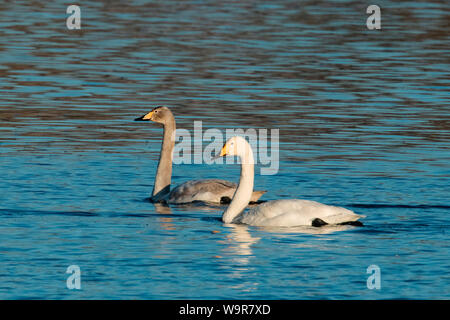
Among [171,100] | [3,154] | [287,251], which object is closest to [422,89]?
[171,100]

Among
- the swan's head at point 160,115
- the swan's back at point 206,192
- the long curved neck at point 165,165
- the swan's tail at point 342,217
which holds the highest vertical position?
the swan's head at point 160,115

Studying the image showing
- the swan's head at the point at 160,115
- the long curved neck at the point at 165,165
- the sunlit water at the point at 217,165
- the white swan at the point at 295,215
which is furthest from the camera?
the swan's head at the point at 160,115

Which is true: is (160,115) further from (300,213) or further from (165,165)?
(300,213)

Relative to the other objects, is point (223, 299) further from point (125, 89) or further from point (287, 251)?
point (125, 89)

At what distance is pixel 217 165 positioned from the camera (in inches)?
879

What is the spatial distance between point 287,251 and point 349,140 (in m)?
9.89

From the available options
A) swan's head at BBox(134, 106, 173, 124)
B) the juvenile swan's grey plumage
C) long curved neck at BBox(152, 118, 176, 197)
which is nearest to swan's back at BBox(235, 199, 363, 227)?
the juvenile swan's grey plumage

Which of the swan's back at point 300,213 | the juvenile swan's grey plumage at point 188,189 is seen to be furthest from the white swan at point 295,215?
the juvenile swan's grey plumage at point 188,189

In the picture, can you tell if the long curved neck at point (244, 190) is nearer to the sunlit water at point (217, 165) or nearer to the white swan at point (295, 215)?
the white swan at point (295, 215)

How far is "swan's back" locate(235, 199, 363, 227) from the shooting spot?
52.6 feet

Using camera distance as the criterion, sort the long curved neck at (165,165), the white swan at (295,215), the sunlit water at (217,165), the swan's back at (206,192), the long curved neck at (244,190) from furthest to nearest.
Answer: the long curved neck at (165,165)
the swan's back at (206,192)
the long curved neck at (244,190)
the white swan at (295,215)
the sunlit water at (217,165)

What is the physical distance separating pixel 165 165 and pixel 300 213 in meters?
4.18

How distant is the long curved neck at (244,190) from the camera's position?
17.0 metres

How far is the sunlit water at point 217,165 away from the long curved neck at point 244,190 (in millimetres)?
378
